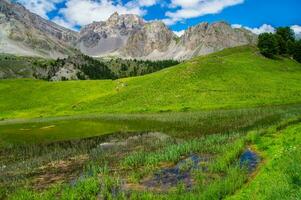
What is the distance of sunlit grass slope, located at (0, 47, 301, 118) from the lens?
322 feet

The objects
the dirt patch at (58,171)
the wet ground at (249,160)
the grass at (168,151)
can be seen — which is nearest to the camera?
the grass at (168,151)

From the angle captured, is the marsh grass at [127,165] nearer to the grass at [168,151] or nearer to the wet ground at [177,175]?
the grass at [168,151]

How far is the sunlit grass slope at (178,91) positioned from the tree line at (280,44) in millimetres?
6302

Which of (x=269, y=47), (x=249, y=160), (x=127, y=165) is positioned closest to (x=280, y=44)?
(x=269, y=47)

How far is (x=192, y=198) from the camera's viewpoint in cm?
2048

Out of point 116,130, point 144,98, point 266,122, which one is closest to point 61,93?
point 144,98

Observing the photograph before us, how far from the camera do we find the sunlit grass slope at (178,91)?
98.2 m

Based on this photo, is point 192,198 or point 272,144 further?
point 272,144

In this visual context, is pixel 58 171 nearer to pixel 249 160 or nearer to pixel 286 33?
pixel 249 160

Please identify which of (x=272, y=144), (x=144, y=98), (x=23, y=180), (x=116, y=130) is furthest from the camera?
(x=144, y=98)

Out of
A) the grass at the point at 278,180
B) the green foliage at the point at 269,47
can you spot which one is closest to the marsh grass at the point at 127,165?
the grass at the point at 278,180

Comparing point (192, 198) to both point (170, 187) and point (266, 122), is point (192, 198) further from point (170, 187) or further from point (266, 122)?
point (266, 122)

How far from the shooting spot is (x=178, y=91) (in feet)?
365

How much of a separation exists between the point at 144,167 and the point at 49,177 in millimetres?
7420
